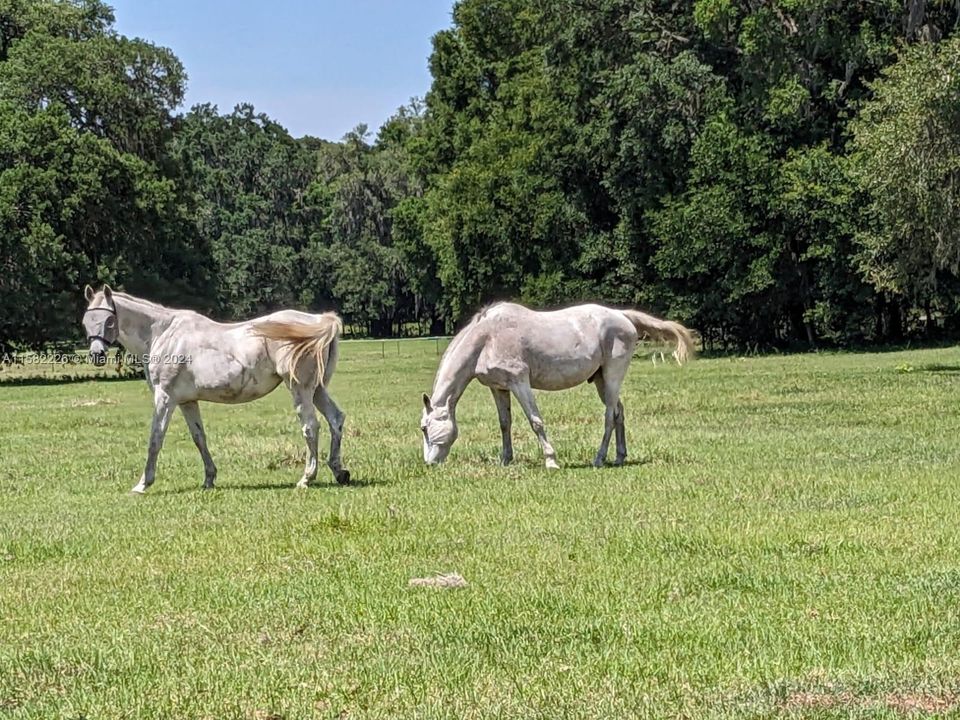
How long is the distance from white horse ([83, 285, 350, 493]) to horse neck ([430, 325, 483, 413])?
1.51 metres

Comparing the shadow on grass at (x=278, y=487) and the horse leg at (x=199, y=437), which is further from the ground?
the horse leg at (x=199, y=437)

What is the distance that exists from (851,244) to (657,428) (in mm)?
30367

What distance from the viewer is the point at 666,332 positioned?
1695 cm

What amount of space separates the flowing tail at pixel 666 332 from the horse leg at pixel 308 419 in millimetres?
4629

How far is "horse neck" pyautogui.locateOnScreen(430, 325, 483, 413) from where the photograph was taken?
1596 cm

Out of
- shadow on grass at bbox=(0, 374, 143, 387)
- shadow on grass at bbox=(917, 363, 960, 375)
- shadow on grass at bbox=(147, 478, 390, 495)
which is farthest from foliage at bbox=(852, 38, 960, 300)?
shadow on grass at bbox=(0, 374, 143, 387)

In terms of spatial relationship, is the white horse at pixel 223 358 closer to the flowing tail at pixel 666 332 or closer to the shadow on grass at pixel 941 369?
the flowing tail at pixel 666 332

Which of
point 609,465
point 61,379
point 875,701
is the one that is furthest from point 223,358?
point 61,379

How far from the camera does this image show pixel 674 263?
171 ft

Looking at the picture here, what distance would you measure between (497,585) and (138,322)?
780 cm

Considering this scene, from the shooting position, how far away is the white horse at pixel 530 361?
1598 cm

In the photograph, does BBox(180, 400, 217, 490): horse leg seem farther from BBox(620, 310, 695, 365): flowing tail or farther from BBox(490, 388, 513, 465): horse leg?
BBox(620, 310, 695, 365): flowing tail

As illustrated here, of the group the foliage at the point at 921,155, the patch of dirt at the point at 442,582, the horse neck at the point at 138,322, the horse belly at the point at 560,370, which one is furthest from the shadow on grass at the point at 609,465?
the foliage at the point at 921,155

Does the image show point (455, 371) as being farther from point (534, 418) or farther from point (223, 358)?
point (223, 358)
